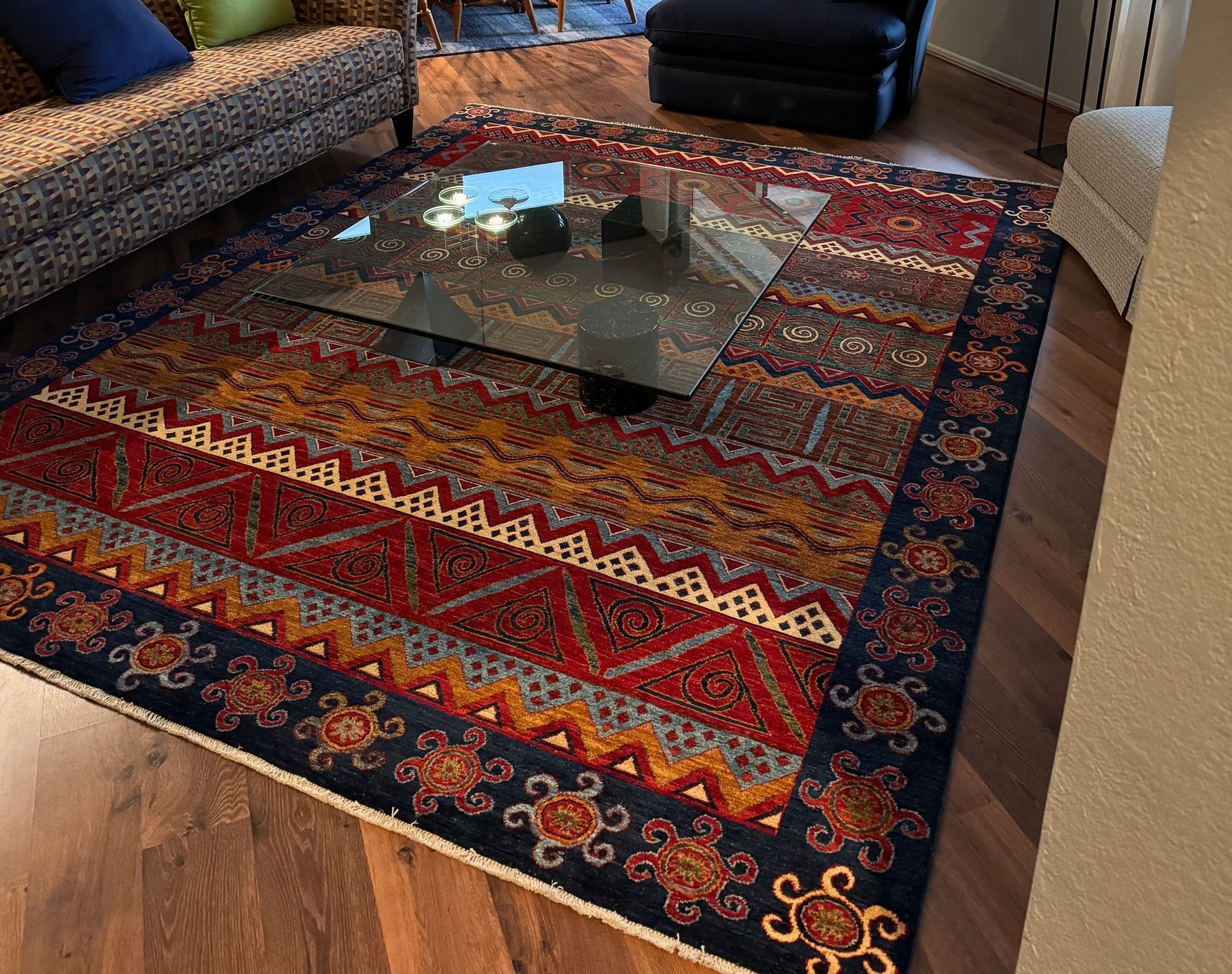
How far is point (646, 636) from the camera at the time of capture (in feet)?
6.01

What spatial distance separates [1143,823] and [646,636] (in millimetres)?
1197

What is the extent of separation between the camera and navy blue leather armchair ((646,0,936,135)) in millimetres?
3668

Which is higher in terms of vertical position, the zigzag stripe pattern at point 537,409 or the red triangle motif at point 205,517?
the zigzag stripe pattern at point 537,409

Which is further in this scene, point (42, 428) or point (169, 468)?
point (42, 428)

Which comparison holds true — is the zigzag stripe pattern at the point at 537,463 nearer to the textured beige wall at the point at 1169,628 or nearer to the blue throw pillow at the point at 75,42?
the blue throw pillow at the point at 75,42

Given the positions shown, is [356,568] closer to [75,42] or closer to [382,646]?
[382,646]

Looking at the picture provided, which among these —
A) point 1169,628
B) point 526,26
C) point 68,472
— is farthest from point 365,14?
point 1169,628

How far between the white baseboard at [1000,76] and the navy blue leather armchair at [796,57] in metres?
0.63

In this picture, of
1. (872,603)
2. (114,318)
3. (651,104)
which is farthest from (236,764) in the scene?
(651,104)

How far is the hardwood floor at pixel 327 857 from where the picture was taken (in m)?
1.37

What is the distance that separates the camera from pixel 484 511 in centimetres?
214

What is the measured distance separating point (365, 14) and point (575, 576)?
106 inches

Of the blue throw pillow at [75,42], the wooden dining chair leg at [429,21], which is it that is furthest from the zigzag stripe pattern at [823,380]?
the wooden dining chair leg at [429,21]

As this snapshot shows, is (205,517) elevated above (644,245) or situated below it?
below
